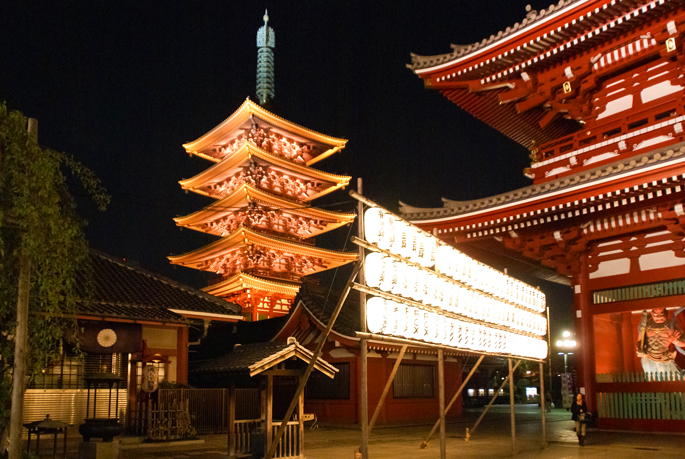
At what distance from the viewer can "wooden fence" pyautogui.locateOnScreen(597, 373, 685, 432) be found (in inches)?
588

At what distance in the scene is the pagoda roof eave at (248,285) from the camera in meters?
36.2

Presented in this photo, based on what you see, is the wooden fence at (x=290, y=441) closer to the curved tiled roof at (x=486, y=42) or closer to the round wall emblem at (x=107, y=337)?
the round wall emblem at (x=107, y=337)

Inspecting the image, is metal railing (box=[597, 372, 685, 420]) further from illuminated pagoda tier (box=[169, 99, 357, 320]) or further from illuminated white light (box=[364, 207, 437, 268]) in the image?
illuminated pagoda tier (box=[169, 99, 357, 320])

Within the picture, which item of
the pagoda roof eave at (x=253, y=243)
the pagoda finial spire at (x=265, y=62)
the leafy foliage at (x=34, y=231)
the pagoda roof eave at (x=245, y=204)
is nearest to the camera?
the leafy foliage at (x=34, y=231)

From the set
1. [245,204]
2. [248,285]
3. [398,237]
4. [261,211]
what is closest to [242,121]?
[245,204]

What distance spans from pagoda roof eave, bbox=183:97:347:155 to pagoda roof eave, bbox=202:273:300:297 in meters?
9.45

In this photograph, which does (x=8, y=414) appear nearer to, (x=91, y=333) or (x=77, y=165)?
(x=77, y=165)

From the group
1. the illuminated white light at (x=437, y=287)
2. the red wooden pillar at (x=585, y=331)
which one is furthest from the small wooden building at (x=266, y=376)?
the red wooden pillar at (x=585, y=331)

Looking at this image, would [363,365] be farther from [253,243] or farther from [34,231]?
[253,243]

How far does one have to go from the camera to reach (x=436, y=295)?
34.3 ft

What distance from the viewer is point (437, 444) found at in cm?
1569

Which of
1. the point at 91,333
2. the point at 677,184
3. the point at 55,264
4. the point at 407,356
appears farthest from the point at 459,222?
the point at 55,264

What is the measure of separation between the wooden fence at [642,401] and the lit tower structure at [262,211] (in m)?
22.7

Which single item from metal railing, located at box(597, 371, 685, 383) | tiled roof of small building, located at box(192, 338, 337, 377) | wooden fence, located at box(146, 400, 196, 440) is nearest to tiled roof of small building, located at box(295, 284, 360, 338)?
wooden fence, located at box(146, 400, 196, 440)
